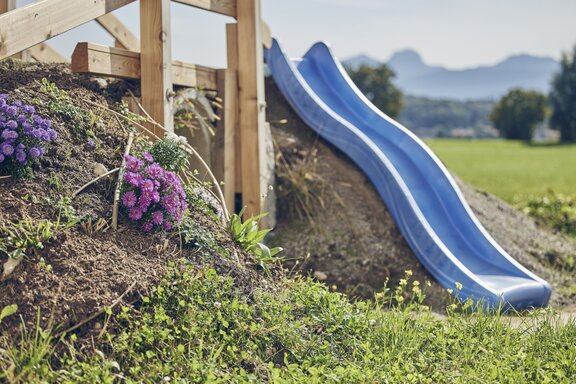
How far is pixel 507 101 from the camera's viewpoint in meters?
75.6

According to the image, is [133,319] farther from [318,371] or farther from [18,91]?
[18,91]

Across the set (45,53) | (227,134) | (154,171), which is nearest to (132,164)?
(154,171)

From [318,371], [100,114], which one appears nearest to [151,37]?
[100,114]

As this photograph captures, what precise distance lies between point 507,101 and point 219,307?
247ft

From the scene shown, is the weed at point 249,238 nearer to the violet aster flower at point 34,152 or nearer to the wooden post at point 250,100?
the violet aster flower at point 34,152

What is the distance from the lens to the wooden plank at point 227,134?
6207 mm

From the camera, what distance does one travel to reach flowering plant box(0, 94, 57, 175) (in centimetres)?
409

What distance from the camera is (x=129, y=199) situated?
4176 mm

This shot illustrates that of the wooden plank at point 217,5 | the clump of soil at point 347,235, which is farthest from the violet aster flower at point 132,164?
the clump of soil at point 347,235

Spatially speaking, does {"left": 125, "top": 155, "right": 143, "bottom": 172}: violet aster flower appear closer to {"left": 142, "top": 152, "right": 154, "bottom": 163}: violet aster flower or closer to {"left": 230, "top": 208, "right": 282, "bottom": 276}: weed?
{"left": 142, "top": 152, "right": 154, "bottom": 163}: violet aster flower

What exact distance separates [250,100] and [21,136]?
7.76 ft

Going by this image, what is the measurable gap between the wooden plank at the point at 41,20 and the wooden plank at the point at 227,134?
1405mm

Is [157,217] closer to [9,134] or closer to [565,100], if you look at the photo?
→ [9,134]

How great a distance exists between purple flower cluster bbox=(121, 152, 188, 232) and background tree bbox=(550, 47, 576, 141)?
66361 millimetres
